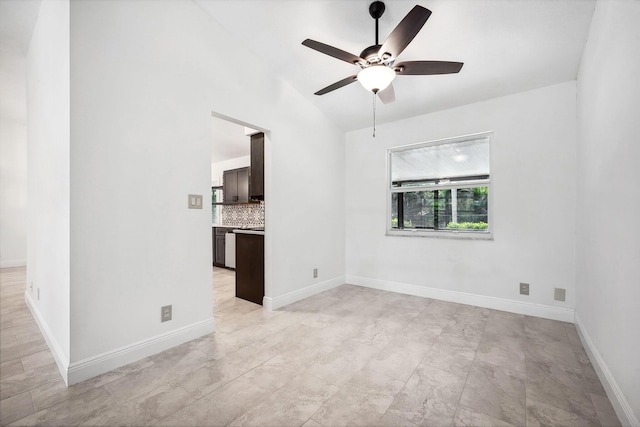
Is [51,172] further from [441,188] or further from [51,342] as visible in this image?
[441,188]

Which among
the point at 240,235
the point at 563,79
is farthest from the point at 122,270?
the point at 563,79

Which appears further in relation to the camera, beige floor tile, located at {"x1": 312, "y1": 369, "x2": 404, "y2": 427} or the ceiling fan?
the ceiling fan

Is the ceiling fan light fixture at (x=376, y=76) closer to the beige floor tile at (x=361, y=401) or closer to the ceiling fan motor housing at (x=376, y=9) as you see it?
the ceiling fan motor housing at (x=376, y=9)

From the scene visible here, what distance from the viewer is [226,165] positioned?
662 centimetres

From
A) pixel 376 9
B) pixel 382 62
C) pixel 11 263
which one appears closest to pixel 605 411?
pixel 382 62

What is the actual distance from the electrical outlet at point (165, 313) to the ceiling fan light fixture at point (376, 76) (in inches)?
93.4

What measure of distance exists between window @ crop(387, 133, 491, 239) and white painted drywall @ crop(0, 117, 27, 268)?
24.1 feet

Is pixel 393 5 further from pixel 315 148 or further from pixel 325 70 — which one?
pixel 315 148

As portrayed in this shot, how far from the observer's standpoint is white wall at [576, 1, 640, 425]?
1403mm

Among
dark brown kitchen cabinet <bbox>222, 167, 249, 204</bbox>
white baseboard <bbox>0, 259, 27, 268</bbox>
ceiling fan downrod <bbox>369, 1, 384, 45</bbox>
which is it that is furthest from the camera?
dark brown kitchen cabinet <bbox>222, 167, 249, 204</bbox>

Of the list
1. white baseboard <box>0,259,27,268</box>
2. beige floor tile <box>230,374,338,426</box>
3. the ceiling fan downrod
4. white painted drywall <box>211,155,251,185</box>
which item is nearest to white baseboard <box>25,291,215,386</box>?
beige floor tile <box>230,374,338,426</box>

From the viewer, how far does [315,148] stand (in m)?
3.92

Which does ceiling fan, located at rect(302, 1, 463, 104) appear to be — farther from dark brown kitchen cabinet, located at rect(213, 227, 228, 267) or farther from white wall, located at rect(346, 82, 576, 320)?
dark brown kitchen cabinet, located at rect(213, 227, 228, 267)

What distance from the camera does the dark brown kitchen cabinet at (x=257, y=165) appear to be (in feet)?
11.5
